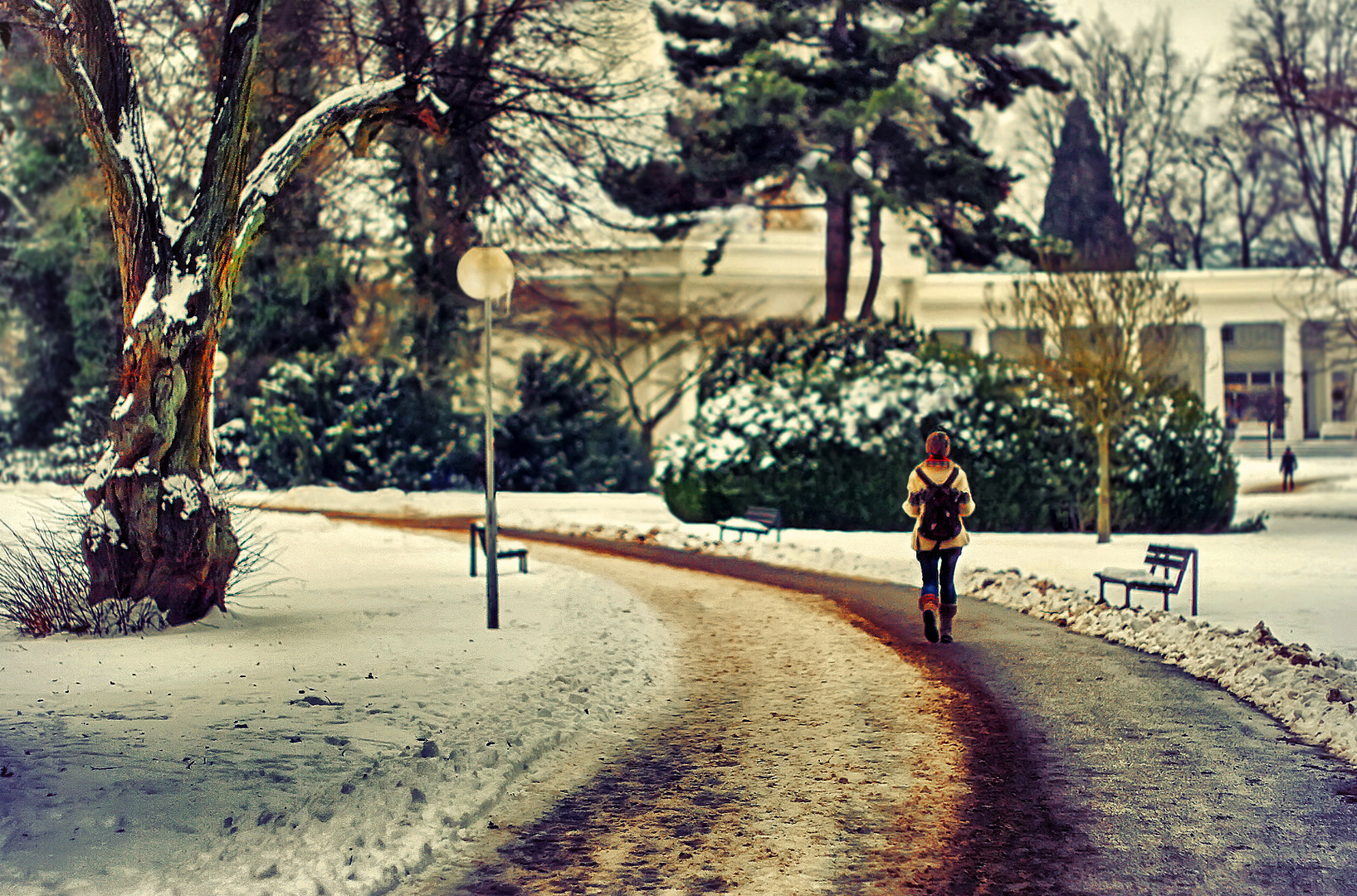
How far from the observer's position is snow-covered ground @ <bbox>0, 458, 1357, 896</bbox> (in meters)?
5.95

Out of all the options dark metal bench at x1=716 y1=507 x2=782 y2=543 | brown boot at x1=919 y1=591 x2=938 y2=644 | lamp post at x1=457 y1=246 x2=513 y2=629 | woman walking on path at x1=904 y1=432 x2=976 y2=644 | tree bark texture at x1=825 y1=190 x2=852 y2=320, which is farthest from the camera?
tree bark texture at x1=825 y1=190 x2=852 y2=320

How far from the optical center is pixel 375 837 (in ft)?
20.2

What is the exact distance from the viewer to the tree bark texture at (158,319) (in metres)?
11.5

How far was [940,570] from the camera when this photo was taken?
11352mm

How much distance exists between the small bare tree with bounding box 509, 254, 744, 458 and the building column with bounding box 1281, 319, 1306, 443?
87.8ft

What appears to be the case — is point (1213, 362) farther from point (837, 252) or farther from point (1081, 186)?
point (837, 252)

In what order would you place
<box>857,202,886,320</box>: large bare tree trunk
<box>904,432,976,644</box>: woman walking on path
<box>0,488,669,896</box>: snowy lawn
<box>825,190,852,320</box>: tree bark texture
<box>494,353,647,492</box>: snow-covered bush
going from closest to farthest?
<box>0,488,669,896</box>: snowy lawn, <box>904,432,976,644</box>: woman walking on path, <box>825,190,852,320</box>: tree bark texture, <box>857,202,886,320</box>: large bare tree trunk, <box>494,353,647,492</box>: snow-covered bush

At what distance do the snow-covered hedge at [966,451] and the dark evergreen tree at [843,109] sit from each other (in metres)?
4.09

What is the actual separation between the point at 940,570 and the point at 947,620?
0.56 meters

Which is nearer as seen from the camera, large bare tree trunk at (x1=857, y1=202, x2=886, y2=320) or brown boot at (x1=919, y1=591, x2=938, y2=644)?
brown boot at (x1=919, y1=591, x2=938, y2=644)

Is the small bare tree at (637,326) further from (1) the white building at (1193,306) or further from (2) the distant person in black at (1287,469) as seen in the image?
(2) the distant person in black at (1287,469)

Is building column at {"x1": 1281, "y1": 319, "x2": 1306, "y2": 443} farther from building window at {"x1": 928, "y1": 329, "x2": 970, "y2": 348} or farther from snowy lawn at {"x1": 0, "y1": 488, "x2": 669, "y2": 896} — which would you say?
snowy lawn at {"x1": 0, "y1": 488, "x2": 669, "y2": 896}

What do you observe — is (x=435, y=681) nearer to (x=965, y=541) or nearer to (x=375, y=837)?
(x=375, y=837)

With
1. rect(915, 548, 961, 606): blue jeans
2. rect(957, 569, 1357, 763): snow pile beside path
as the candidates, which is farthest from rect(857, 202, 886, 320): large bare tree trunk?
rect(915, 548, 961, 606): blue jeans
